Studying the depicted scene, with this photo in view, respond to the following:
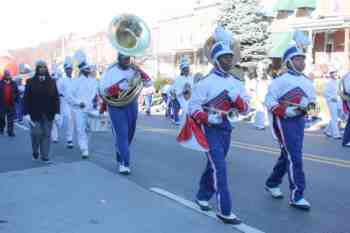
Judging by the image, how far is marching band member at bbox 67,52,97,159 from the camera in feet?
34.8

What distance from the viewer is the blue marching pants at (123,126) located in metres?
8.42

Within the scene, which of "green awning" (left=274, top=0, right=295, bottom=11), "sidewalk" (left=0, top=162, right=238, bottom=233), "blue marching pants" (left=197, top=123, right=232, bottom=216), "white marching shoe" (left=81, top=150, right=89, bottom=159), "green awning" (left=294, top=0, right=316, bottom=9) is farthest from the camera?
"green awning" (left=274, top=0, right=295, bottom=11)

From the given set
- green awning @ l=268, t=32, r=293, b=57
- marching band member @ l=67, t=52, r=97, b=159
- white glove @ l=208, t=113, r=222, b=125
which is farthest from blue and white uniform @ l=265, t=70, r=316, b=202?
green awning @ l=268, t=32, r=293, b=57

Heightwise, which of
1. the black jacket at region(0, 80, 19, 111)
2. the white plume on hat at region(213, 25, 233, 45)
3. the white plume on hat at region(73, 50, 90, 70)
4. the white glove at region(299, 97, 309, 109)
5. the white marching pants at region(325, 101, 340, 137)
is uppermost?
the white plume on hat at region(213, 25, 233, 45)

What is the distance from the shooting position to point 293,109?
20.4 feet

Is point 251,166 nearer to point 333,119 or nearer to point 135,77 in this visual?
point 135,77

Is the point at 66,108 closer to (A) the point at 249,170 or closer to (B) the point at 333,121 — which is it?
(A) the point at 249,170

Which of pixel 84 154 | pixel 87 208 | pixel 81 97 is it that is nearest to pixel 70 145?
pixel 81 97

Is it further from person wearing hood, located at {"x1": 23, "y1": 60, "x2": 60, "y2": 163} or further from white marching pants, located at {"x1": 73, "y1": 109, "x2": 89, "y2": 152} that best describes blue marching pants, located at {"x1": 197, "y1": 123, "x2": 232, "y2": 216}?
white marching pants, located at {"x1": 73, "y1": 109, "x2": 89, "y2": 152}

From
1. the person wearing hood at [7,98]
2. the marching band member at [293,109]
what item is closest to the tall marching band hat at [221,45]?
the marching band member at [293,109]

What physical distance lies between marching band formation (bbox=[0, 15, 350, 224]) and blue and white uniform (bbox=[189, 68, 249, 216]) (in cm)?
1

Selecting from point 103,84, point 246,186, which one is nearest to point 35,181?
point 103,84

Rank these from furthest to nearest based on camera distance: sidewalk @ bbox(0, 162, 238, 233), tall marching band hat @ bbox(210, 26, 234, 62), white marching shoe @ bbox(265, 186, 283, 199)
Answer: white marching shoe @ bbox(265, 186, 283, 199) < tall marching band hat @ bbox(210, 26, 234, 62) < sidewalk @ bbox(0, 162, 238, 233)

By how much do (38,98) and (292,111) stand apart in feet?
16.8
